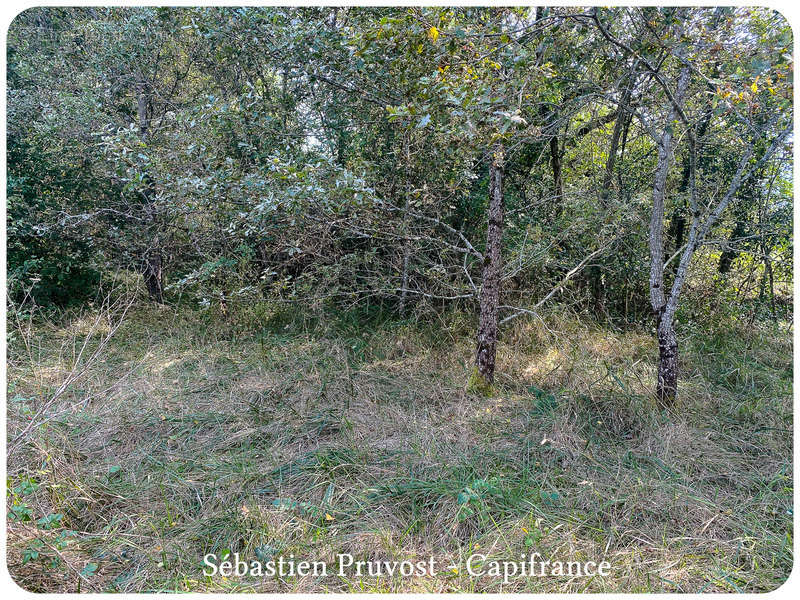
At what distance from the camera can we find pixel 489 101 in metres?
2.03

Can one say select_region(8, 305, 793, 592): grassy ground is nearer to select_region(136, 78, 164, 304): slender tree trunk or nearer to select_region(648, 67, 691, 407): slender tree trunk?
select_region(648, 67, 691, 407): slender tree trunk

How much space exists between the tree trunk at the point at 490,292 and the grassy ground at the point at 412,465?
0.66 feet

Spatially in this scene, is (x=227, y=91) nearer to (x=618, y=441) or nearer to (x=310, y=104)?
(x=310, y=104)

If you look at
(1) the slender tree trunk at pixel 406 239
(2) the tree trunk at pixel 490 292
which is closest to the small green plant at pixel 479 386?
(2) the tree trunk at pixel 490 292

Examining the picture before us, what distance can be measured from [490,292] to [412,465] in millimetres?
1720

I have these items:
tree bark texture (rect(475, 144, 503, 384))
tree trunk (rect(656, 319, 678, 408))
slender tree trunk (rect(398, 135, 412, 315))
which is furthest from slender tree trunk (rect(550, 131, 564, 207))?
tree trunk (rect(656, 319, 678, 408))

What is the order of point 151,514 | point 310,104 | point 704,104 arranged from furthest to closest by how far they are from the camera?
point 310,104
point 704,104
point 151,514

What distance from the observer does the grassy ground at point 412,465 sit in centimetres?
210

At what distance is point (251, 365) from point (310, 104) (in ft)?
9.64

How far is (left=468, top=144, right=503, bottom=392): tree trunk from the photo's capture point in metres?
3.78

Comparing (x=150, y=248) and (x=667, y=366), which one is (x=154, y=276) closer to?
(x=150, y=248)

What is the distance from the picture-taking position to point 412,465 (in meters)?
2.81

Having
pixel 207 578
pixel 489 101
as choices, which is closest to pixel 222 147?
pixel 489 101

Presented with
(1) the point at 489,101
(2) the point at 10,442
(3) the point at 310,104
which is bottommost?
(2) the point at 10,442
